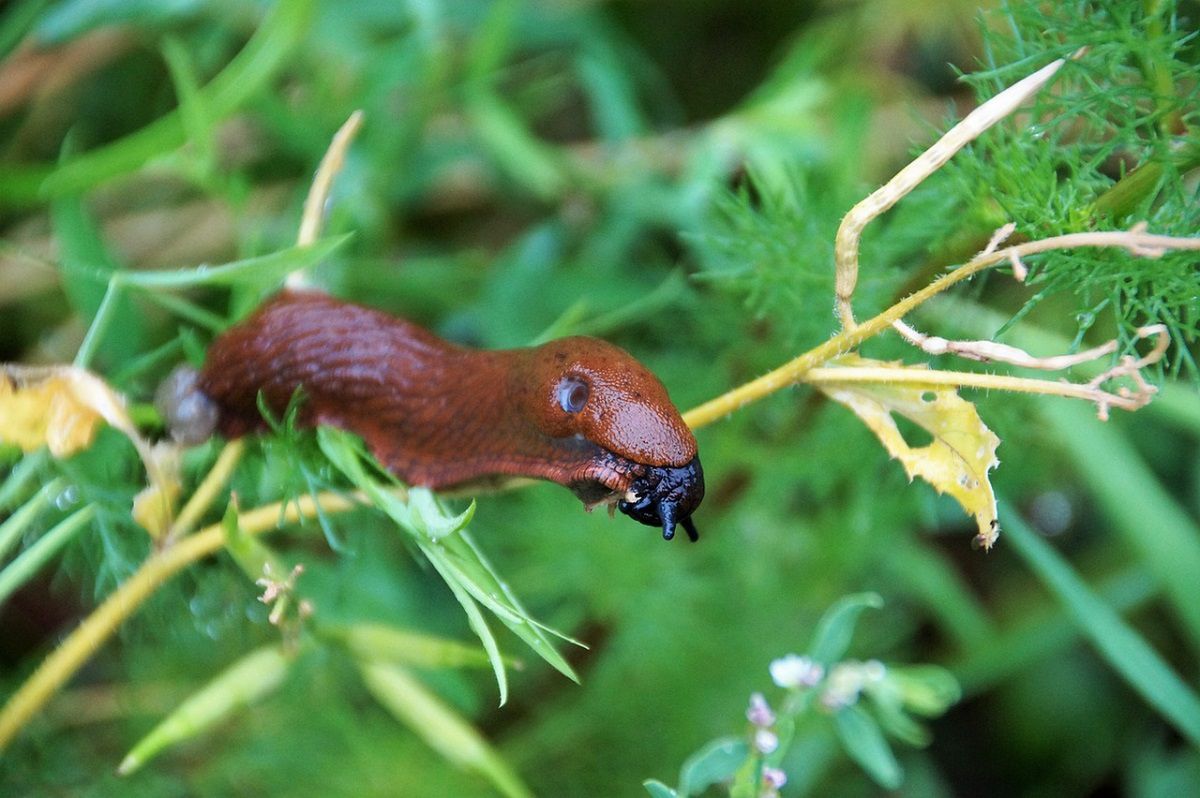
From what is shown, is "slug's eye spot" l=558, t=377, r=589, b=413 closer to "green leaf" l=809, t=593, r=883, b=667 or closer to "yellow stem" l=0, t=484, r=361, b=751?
"yellow stem" l=0, t=484, r=361, b=751

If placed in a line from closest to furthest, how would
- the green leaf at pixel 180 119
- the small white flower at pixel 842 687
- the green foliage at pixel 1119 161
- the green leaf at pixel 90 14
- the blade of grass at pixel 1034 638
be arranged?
1. the green foliage at pixel 1119 161
2. the small white flower at pixel 842 687
3. the green leaf at pixel 180 119
4. the green leaf at pixel 90 14
5. the blade of grass at pixel 1034 638

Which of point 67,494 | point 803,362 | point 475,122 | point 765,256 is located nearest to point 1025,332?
point 765,256

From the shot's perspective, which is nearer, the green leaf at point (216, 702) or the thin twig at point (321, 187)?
the green leaf at point (216, 702)

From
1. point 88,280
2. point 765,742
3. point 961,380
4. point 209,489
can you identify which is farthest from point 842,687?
point 88,280

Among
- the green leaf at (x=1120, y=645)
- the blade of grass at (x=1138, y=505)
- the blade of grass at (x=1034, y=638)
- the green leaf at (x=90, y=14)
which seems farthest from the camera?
the blade of grass at (x=1034, y=638)

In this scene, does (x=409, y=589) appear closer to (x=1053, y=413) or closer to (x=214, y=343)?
(x=214, y=343)

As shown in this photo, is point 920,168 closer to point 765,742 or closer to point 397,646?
point 765,742

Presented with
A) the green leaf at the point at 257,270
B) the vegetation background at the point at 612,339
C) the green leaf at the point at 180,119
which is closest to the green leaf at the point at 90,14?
the vegetation background at the point at 612,339

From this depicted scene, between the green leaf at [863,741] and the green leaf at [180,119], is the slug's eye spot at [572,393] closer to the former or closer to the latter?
the green leaf at [863,741]
